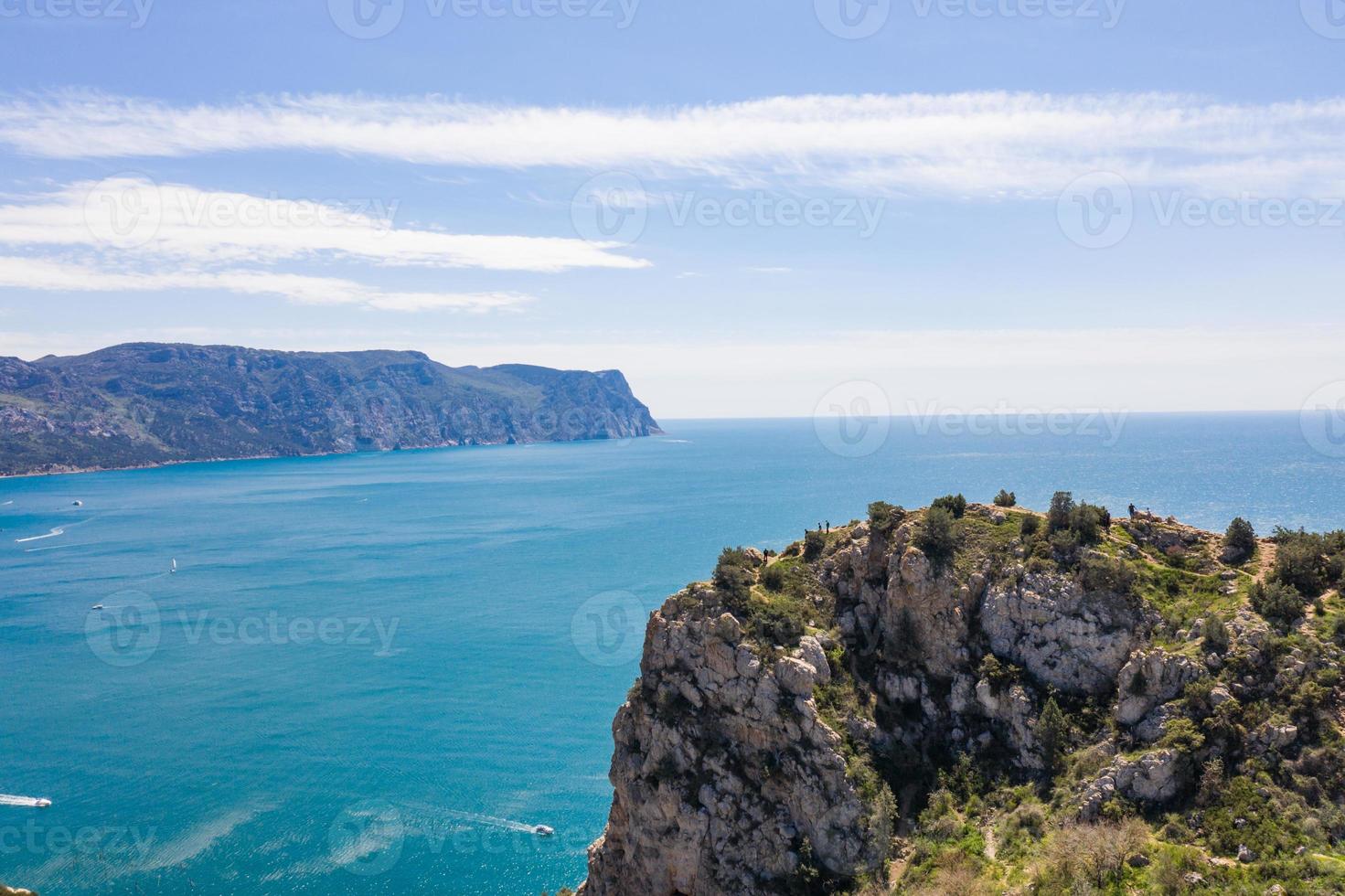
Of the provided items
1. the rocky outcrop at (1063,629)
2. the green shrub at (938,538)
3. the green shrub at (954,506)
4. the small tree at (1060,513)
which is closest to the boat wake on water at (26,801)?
the green shrub at (938,538)

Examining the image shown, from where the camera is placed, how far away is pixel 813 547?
147 ft

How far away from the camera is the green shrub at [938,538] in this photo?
39844 millimetres

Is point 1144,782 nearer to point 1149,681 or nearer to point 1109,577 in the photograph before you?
point 1149,681

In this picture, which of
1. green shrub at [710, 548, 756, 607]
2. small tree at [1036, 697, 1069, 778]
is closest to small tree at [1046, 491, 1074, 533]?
small tree at [1036, 697, 1069, 778]

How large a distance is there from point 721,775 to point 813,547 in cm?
1450

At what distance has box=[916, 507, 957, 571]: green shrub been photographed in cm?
3984

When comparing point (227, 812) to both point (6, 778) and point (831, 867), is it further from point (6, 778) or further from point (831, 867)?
point (831, 867)

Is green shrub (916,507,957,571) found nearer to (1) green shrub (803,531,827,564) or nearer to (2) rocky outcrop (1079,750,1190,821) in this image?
Result: (1) green shrub (803,531,827,564)

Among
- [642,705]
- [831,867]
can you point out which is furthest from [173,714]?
[831,867]

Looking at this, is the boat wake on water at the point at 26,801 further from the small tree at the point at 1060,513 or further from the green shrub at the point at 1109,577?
the green shrub at the point at 1109,577

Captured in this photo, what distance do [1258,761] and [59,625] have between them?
423 ft

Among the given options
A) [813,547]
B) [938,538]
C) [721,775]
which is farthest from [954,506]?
[721,775]

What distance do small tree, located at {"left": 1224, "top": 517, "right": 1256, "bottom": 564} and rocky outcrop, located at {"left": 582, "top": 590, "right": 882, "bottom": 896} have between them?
21214 mm

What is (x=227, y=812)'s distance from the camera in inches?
2279
